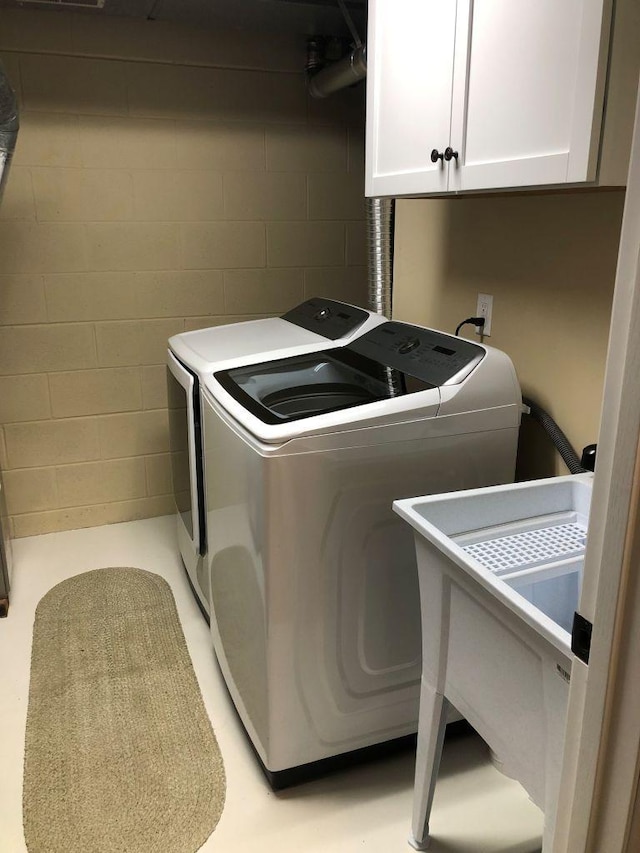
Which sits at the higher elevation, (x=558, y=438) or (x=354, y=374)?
(x=354, y=374)

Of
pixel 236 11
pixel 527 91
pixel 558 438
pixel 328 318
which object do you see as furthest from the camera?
pixel 236 11

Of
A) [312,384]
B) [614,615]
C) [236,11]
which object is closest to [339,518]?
[312,384]

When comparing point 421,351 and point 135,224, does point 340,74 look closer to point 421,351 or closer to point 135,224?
point 135,224

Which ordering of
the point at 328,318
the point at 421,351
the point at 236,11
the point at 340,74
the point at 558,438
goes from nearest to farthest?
1. the point at 558,438
2. the point at 421,351
3. the point at 328,318
4. the point at 236,11
5. the point at 340,74

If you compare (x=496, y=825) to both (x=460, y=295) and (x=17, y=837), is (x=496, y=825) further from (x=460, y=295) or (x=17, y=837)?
(x=460, y=295)

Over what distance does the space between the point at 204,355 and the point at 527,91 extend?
1.22 meters

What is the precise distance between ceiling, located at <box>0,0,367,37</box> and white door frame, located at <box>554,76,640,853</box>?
7.76 ft

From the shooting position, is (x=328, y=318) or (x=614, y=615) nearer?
(x=614, y=615)

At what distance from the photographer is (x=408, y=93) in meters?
1.73

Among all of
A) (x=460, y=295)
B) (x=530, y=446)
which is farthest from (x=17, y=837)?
(x=460, y=295)

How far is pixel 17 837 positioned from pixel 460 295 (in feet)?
6.16

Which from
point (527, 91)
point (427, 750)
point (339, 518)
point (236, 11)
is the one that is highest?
point (236, 11)

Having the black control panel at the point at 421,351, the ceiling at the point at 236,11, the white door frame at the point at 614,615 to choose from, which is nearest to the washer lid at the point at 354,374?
the black control panel at the point at 421,351

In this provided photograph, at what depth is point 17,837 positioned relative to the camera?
1.64m
